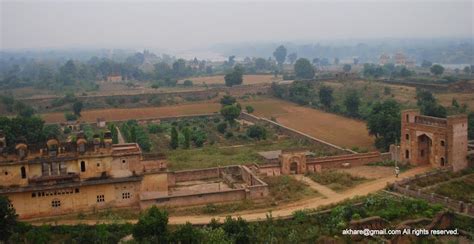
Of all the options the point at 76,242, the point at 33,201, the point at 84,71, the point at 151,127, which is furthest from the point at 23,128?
the point at 84,71

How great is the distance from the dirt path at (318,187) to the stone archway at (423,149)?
262 inches

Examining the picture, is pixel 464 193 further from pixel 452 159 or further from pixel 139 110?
pixel 139 110

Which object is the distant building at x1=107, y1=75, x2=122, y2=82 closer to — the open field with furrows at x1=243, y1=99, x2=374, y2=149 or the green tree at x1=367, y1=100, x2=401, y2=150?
the open field with furrows at x1=243, y1=99, x2=374, y2=149

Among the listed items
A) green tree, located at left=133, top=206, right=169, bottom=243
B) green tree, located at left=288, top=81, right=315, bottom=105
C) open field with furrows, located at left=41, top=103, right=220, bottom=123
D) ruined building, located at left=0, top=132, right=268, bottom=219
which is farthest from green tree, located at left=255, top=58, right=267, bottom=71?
green tree, located at left=133, top=206, right=169, bottom=243

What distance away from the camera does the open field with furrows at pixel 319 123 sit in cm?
4429

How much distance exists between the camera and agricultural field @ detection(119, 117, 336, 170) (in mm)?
37125

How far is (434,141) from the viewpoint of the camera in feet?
103

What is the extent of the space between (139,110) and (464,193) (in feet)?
147

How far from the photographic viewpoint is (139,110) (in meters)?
65.6

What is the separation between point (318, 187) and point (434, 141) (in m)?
7.35

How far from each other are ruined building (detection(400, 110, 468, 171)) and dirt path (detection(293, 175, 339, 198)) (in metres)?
6.36

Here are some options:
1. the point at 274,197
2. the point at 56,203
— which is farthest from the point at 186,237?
the point at 56,203

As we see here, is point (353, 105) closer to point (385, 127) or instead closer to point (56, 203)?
point (385, 127)

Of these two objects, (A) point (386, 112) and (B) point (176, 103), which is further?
(B) point (176, 103)
